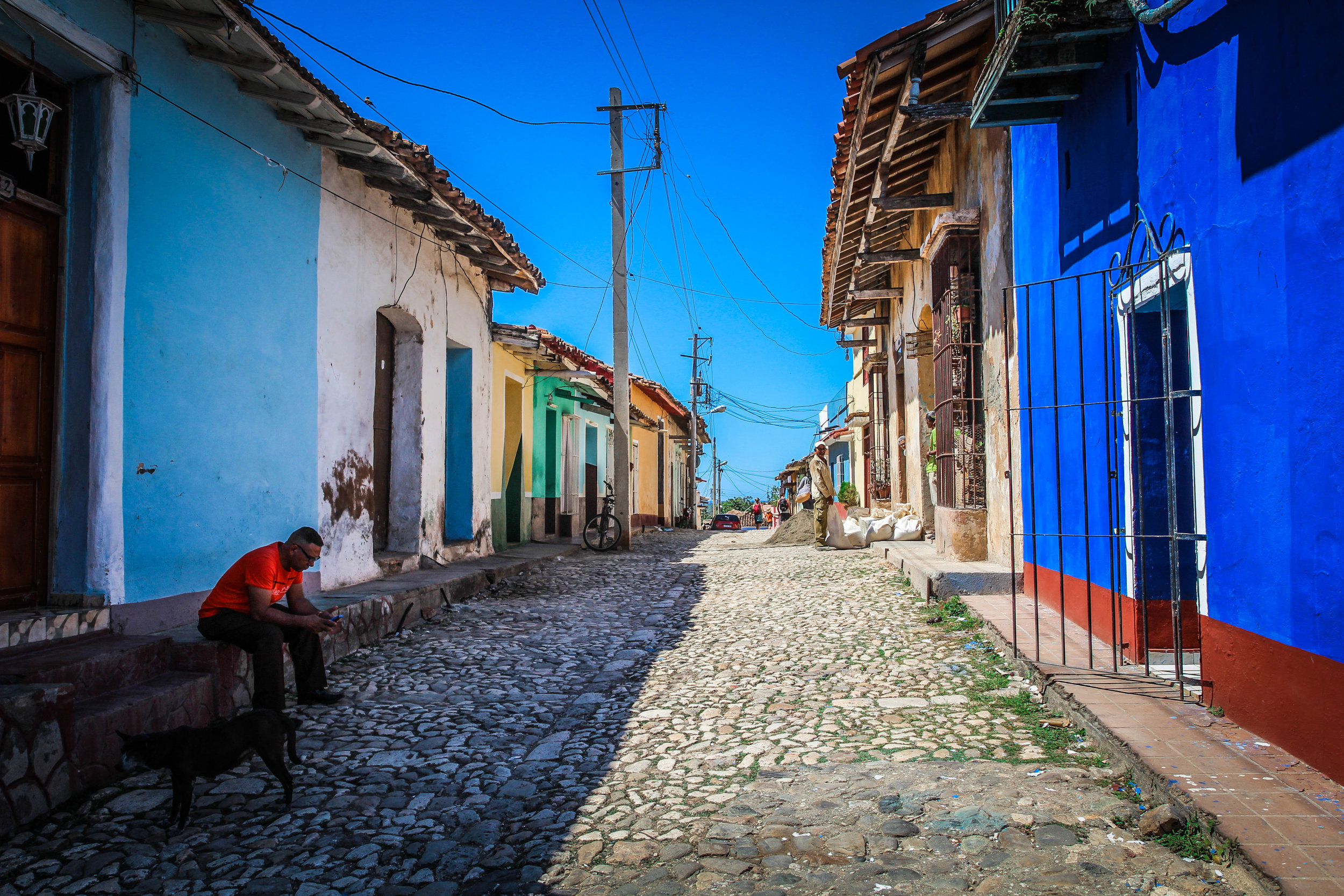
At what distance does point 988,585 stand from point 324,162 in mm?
6758

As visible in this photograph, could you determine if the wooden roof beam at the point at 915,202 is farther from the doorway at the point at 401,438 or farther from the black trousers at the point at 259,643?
the black trousers at the point at 259,643

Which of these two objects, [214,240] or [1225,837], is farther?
[214,240]

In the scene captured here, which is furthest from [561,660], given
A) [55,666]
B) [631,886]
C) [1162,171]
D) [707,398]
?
[707,398]

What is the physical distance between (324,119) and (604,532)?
865 cm

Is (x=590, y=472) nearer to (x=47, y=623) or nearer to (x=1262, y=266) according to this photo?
(x=47, y=623)

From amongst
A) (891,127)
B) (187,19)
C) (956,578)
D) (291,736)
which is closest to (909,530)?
(956,578)

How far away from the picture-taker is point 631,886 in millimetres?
2721

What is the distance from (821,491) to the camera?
13594mm

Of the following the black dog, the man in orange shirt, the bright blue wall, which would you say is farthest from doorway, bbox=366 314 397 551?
the black dog

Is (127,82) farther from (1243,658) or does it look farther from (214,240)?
(1243,658)

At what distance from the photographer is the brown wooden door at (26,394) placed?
14.6 feet


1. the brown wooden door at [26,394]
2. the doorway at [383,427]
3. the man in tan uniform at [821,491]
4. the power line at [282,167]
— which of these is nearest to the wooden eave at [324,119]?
the power line at [282,167]

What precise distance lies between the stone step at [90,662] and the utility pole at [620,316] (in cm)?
953

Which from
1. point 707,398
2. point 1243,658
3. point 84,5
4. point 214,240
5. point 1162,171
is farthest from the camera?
point 707,398
